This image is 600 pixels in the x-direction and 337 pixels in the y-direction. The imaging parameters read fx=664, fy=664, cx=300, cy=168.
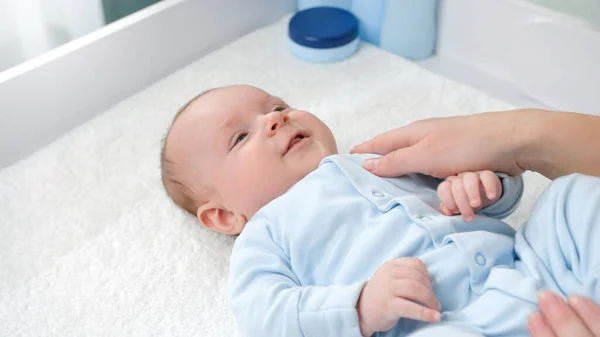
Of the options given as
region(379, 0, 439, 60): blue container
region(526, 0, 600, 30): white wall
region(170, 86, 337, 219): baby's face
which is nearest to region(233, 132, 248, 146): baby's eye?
region(170, 86, 337, 219): baby's face

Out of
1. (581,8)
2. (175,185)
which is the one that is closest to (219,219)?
(175,185)

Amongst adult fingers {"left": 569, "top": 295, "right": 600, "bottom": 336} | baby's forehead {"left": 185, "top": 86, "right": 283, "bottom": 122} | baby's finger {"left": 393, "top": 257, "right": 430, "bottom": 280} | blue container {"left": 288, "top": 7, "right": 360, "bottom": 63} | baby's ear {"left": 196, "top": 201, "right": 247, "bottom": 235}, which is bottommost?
baby's ear {"left": 196, "top": 201, "right": 247, "bottom": 235}

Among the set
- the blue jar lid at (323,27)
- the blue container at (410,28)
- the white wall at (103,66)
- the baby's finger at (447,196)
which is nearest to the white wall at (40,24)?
the white wall at (103,66)

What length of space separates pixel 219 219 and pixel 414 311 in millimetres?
405

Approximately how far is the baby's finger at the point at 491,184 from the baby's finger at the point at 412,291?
18 cm

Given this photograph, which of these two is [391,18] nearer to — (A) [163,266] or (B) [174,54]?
(B) [174,54]

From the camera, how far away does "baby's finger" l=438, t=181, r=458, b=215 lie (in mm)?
877

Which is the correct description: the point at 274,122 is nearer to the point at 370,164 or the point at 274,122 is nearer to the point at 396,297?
the point at 370,164

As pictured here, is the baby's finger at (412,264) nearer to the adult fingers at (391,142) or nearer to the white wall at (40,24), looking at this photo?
the adult fingers at (391,142)

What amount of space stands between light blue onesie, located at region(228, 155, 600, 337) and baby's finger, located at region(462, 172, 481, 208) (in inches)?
1.5

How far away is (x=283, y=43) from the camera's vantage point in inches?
61.1

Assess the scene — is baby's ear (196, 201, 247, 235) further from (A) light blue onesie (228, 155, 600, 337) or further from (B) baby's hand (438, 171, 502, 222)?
(B) baby's hand (438, 171, 502, 222)

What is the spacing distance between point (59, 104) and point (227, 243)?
47 centimetres

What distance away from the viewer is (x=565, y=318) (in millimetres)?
670
